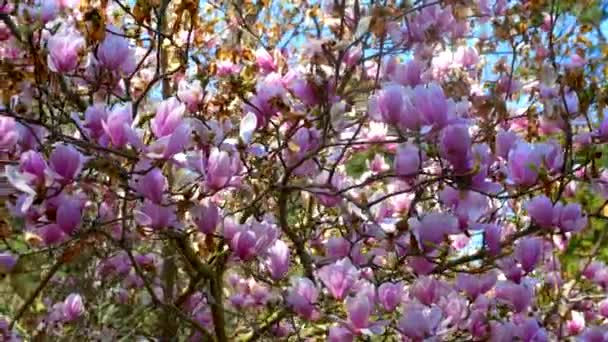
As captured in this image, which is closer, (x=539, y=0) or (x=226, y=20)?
(x=539, y=0)

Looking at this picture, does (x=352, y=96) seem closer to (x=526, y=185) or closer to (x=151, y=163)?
(x=526, y=185)

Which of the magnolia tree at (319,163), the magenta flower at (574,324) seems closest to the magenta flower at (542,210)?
the magnolia tree at (319,163)

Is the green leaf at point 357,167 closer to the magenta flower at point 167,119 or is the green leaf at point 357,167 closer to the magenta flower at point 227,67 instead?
the magenta flower at point 227,67

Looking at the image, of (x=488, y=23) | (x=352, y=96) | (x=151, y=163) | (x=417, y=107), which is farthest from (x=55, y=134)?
(x=488, y=23)

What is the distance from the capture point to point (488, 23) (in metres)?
2.66

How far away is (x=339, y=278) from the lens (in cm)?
A: 166

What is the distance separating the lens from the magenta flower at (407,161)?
1.56 meters

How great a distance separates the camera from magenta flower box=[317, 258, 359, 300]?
166 centimetres

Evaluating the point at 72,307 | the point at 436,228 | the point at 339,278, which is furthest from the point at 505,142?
the point at 72,307

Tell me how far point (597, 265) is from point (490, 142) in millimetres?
925

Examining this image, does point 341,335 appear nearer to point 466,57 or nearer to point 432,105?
point 432,105

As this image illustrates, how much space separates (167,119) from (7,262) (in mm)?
637

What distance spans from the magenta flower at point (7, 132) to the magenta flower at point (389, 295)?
0.87 metres

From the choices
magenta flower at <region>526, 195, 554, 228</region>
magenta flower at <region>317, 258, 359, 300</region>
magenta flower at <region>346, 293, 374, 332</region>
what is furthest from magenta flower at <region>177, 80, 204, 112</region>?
magenta flower at <region>526, 195, 554, 228</region>
